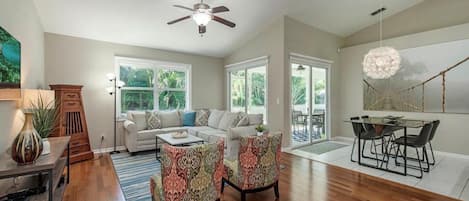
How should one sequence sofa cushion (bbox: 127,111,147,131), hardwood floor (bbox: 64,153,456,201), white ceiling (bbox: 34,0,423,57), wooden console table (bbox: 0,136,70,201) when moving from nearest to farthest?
wooden console table (bbox: 0,136,70,201), hardwood floor (bbox: 64,153,456,201), white ceiling (bbox: 34,0,423,57), sofa cushion (bbox: 127,111,147,131)

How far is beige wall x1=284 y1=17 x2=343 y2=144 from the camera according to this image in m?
5.18

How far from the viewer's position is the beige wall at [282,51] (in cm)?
512

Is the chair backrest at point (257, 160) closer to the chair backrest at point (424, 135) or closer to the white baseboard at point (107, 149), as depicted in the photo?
the chair backrest at point (424, 135)

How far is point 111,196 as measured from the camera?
112 inches

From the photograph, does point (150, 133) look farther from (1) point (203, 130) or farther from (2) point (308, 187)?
(2) point (308, 187)

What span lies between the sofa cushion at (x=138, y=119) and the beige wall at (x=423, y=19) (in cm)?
632

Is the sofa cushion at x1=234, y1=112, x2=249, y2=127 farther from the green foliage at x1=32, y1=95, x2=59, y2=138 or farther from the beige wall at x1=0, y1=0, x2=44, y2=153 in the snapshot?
the beige wall at x1=0, y1=0, x2=44, y2=153

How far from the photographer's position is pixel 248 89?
6.35 meters

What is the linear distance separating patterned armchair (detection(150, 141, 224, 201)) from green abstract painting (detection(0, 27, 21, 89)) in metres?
1.79

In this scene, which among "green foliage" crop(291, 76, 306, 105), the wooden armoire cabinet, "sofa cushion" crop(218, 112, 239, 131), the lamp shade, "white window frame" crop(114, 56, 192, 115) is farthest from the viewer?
"green foliage" crop(291, 76, 306, 105)

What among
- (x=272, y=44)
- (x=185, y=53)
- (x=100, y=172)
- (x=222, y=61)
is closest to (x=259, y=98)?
(x=272, y=44)

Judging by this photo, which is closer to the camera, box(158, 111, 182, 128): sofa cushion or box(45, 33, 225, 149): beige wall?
box(45, 33, 225, 149): beige wall

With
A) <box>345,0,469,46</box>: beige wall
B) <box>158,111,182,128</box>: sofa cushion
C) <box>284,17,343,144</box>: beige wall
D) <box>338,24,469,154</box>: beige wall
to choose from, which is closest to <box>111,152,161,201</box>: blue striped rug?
<box>158,111,182,128</box>: sofa cushion

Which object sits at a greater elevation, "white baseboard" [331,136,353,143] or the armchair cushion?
the armchair cushion
